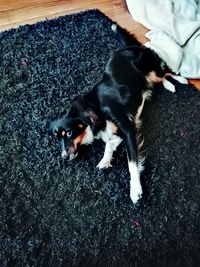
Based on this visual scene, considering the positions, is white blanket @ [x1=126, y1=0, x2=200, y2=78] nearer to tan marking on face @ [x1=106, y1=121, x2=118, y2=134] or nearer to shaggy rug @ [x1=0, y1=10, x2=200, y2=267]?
shaggy rug @ [x1=0, y1=10, x2=200, y2=267]

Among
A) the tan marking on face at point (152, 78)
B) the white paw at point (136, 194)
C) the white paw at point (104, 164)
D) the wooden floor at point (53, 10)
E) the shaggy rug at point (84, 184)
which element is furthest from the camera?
the wooden floor at point (53, 10)

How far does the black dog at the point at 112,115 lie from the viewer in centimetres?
147

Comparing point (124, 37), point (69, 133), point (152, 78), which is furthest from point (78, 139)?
point (124, 37)

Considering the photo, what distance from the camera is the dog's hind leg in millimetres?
1407

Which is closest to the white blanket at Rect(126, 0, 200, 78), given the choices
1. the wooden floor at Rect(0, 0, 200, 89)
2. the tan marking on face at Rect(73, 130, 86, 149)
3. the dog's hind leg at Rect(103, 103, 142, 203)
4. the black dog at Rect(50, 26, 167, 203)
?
the wooden floor at Rect(0, 0, 200, 89)

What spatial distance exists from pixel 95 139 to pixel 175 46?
2.39 feet

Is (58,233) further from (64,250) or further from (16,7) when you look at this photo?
(16,7)

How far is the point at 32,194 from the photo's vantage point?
56.4 inches

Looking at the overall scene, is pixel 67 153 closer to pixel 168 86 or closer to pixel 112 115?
pixel 112 115

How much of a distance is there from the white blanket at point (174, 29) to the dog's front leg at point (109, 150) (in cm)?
59

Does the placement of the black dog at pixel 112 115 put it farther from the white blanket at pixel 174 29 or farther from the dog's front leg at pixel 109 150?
the white blanket at pixel 174 29

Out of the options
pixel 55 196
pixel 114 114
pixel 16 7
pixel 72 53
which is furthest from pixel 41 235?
pixel 16 7

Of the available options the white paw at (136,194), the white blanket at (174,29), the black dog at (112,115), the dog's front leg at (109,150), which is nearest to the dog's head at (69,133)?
the black dog at (112,115)

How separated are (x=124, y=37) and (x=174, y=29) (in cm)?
28
